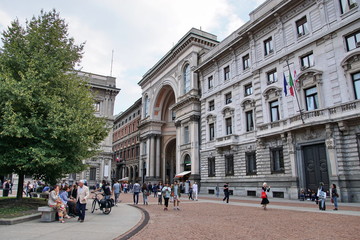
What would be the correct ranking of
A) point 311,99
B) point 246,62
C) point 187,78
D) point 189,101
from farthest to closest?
point 187,78 < point 189,101 < point 246,62 < point 311,99

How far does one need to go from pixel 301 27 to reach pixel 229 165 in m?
16.5

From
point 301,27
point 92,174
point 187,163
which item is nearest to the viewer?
point 301,27

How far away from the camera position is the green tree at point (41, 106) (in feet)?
42.4

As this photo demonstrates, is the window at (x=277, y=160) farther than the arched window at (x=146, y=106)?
No

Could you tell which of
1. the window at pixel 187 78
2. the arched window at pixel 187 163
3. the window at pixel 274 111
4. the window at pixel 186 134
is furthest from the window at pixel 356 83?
the window at pixel 187 78

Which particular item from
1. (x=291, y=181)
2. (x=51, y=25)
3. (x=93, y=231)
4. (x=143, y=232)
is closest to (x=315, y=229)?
(x=143, y=232)

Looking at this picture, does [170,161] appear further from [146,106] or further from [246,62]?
[246,62]

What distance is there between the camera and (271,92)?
86.3 feet

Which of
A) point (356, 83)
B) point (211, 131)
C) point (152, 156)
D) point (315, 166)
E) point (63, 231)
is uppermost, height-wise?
point (356, 83)

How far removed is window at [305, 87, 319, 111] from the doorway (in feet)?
10.6

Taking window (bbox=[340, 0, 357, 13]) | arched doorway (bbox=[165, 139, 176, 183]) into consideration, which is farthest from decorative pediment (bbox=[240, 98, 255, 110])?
arched doorway (bbox=[165, 139, 176, 183])

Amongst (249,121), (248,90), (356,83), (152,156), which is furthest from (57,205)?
(152,156)

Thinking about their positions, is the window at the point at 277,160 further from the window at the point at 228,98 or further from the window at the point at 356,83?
the window at the point at 228,98

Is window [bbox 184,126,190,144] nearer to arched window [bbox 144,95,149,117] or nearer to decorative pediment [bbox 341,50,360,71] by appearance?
arched window [bbox 144,95,149,117]
